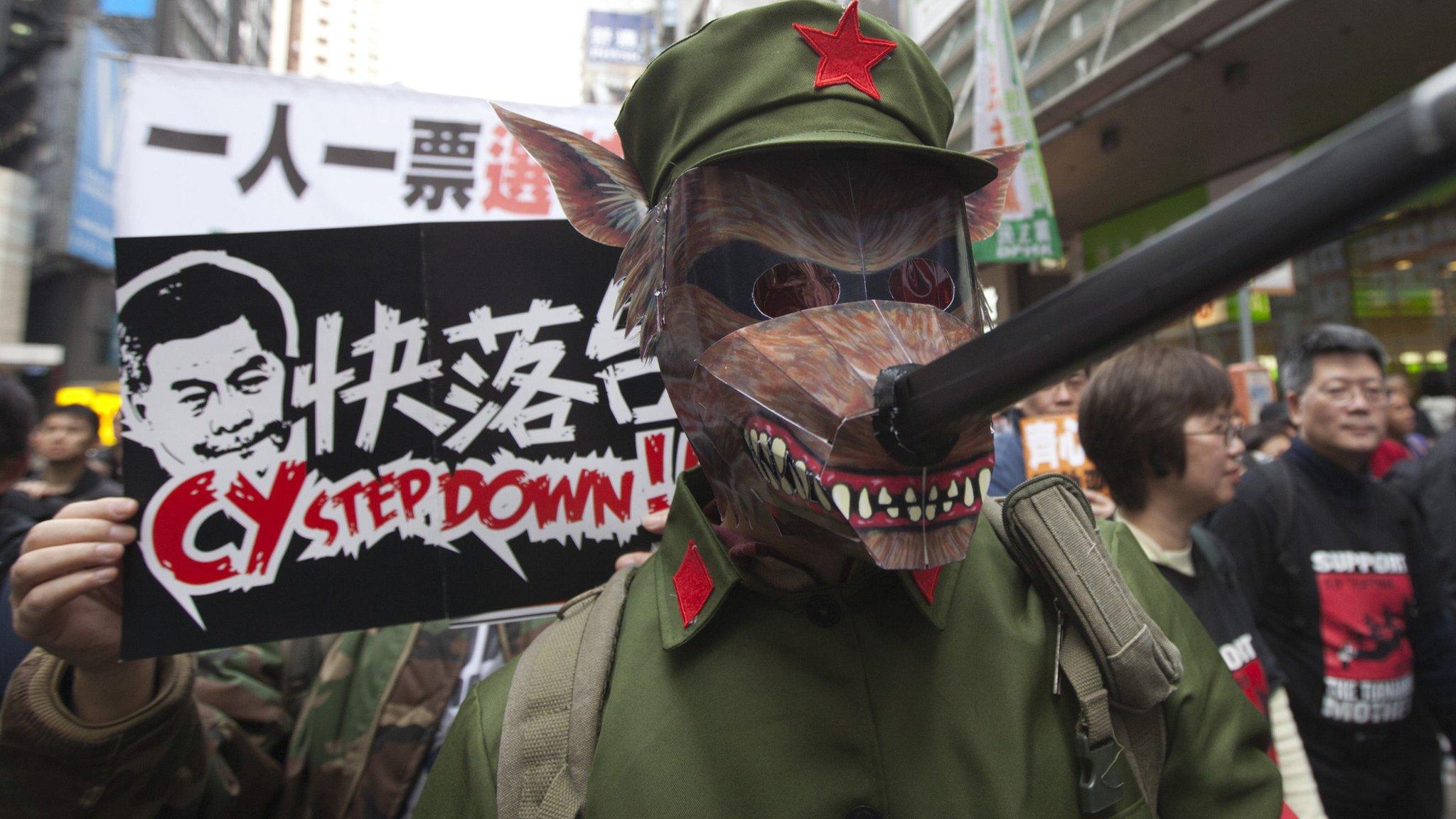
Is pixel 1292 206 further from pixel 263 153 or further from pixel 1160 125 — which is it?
pixel 1160 125

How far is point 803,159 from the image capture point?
4.25 feet

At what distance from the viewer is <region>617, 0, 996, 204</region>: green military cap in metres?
1.31

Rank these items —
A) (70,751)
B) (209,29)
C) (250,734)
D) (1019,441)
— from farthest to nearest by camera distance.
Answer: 1. (209,29)
2. (1019,441)
3. (250,734)
4. (70,751)

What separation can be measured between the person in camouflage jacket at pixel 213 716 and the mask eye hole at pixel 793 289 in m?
1.28

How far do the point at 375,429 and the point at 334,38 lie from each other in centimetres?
10806

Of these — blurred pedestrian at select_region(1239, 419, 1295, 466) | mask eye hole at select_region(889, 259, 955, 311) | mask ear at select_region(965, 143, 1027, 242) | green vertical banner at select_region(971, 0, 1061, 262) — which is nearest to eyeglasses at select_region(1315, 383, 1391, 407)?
green vertical banner at select_region(971, 0, 1061, 262)

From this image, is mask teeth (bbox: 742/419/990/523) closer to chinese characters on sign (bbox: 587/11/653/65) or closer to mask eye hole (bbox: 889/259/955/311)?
mask eye hole (bbox: 889/259/955/311)

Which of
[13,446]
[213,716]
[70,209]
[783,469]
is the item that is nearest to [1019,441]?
[783,469]

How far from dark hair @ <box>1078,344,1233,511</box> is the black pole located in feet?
6.73

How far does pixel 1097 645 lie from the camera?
3.91ft

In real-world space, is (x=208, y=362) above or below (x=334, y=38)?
below

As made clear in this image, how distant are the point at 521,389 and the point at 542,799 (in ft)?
3.01

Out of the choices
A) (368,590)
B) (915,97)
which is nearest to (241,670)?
(368,590)

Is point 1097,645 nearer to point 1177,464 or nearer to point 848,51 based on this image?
point 848,51
